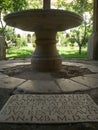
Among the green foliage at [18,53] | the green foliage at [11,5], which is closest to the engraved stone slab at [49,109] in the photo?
the green foliage at [18,53]

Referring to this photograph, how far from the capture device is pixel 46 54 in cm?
397

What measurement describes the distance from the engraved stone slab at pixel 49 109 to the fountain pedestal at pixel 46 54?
139 cm

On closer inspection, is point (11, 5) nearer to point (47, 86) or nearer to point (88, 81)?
point (88, 81)

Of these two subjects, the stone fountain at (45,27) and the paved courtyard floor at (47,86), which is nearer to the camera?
the paved courtyard floor at (47,86)

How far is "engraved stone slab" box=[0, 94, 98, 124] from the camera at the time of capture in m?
1.92

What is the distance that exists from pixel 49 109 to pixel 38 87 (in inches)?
29.5

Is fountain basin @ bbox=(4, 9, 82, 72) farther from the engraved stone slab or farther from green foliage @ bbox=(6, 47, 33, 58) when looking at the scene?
green foliage @ bbox=(6, 47, 33, 58)

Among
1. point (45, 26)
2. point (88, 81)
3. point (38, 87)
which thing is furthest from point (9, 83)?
point (45, 26)

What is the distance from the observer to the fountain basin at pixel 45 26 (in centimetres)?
344

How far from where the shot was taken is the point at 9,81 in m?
3.20

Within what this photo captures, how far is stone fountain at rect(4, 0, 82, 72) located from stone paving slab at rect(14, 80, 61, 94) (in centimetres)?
85

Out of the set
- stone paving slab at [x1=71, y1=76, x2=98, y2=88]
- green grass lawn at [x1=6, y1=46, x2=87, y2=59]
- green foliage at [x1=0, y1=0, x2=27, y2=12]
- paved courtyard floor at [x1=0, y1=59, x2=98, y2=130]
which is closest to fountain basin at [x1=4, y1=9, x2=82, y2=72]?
paved courtyard floor at [x1=0, y1=59, x2=98, y2=130]

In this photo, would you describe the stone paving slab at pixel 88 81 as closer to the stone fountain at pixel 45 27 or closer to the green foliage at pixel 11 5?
the stone fountain at pixel 45 27

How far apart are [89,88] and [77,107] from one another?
73cm
